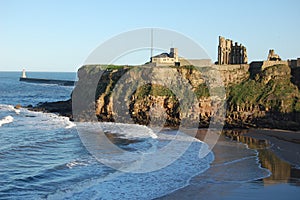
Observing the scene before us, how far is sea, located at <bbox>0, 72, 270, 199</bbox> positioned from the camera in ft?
54.9

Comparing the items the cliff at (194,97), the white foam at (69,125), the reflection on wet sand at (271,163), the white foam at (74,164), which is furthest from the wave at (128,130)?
the white foam at (74,164)

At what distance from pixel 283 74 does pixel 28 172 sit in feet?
84.9

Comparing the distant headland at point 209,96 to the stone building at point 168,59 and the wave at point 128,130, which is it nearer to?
the wave at point 128,130

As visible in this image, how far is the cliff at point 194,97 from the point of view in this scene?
3362 centimetres

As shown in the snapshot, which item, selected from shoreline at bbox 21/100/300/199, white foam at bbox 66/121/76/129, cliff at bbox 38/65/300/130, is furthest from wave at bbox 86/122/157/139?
shoreline at bbox 21/100/300/199

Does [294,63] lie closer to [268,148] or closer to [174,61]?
[268,148]

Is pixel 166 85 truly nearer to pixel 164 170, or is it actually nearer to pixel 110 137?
pixel 110 137

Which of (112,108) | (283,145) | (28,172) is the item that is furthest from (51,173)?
(112,108)

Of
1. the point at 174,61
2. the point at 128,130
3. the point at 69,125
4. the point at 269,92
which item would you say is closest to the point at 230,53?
the point at 174,61

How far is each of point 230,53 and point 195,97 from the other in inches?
501

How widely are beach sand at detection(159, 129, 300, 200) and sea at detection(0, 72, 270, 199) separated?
0.50ft

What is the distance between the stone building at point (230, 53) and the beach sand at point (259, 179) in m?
18.5

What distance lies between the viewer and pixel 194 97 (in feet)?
119

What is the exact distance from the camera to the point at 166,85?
38.2 meters
